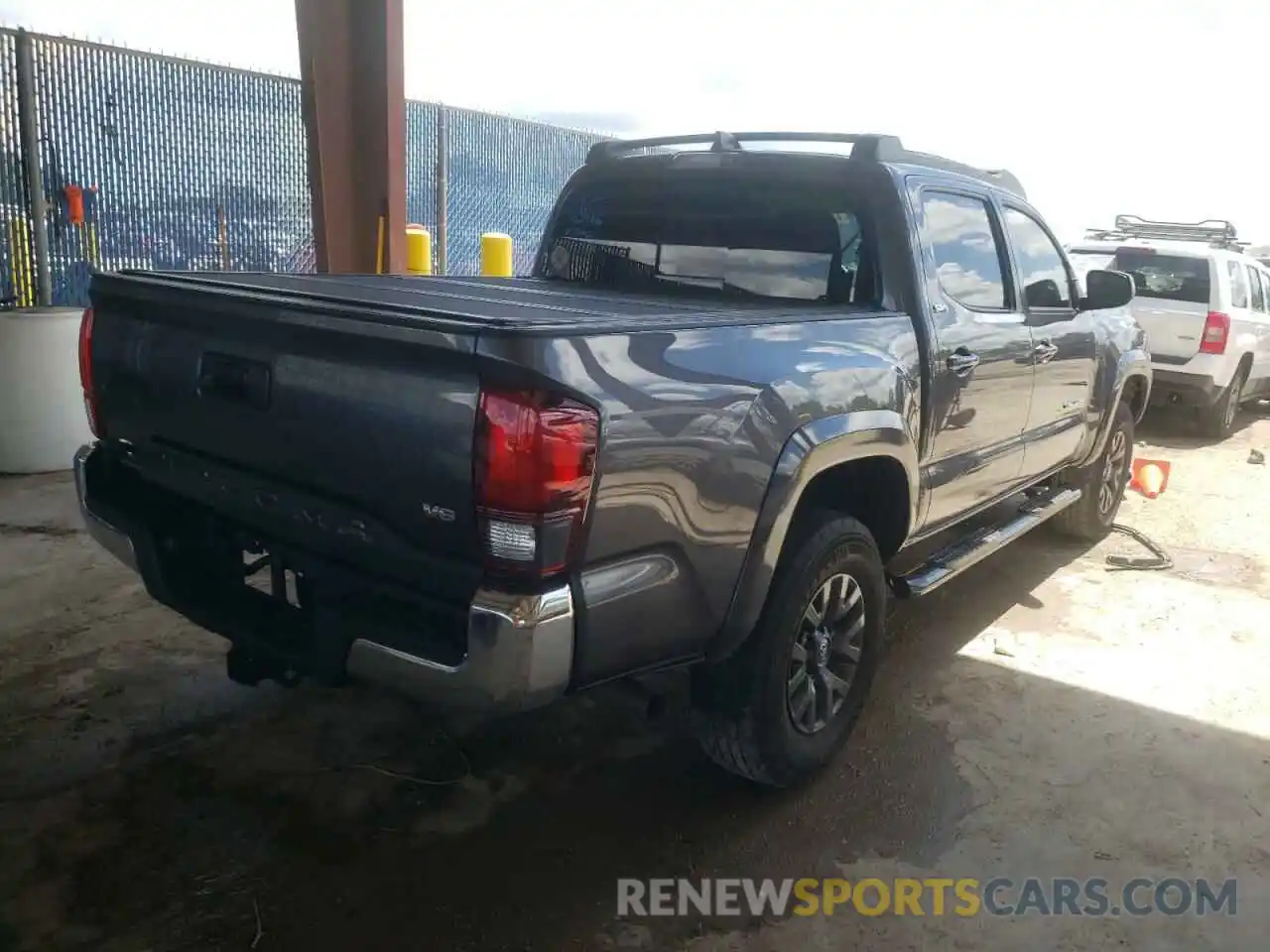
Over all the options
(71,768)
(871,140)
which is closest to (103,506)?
(71,768)

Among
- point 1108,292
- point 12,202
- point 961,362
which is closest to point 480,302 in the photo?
point 961,362

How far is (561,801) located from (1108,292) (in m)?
3.40

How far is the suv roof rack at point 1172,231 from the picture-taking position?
11.1 metres

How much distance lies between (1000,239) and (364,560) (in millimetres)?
2991

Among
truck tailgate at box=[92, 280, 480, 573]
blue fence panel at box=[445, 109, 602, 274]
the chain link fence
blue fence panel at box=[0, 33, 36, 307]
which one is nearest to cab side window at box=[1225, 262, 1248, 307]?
blue fence panel at box=[445, 109, 602, 274]

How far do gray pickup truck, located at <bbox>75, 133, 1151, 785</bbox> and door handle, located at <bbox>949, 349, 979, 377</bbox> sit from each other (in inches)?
0.5

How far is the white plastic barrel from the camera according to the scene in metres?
6.24

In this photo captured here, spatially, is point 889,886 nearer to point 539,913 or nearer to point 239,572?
point 539,913

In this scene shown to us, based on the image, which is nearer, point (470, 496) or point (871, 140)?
point (470, 496)

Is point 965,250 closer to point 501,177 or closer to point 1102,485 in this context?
point 1102,485

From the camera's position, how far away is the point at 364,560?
2381 mm

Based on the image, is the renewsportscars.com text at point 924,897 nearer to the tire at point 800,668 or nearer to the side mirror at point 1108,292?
the tire at point 800,668

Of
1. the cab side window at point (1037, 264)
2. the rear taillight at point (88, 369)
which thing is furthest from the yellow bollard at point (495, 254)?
the rear taillight at point (88, 369)

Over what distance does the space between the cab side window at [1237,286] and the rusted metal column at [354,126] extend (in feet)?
24.1
